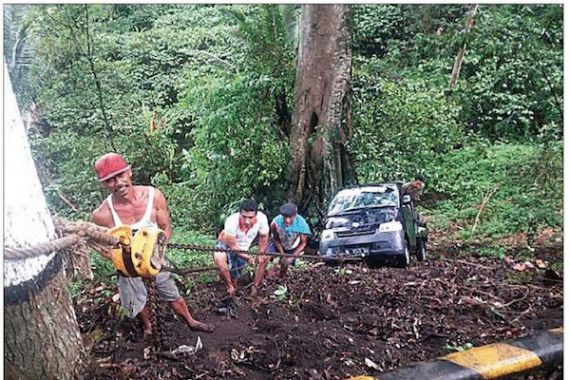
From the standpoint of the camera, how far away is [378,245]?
1886mm

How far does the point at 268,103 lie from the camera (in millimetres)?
1956

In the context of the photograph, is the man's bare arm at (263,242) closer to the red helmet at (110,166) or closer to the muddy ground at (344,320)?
the muddy ground at (344,320)

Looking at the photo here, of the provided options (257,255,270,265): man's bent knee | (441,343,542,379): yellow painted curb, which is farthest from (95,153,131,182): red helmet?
(441,343,542,379): yellow painted curb

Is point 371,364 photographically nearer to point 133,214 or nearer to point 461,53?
point 133,214

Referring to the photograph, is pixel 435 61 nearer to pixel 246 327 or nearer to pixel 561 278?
pixel 561 278

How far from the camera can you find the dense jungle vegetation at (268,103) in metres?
1.70

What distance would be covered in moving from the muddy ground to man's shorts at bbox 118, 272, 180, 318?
0.03 meters

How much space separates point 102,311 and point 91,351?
123mm

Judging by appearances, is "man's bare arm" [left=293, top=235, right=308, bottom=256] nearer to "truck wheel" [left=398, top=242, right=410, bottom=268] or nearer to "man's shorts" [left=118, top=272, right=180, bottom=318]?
"truck wheel" [left=398, top=242, right=410, bottom=268]

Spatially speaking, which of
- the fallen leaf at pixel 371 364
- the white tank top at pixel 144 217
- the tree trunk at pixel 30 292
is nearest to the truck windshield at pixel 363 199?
the fallen leaf at pixel 371 364

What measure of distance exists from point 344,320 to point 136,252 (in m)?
0.64

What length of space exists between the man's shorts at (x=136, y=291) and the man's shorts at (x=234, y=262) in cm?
19

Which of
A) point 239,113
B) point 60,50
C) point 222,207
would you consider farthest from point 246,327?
point 60,50

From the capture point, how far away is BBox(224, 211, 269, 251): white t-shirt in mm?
1804
